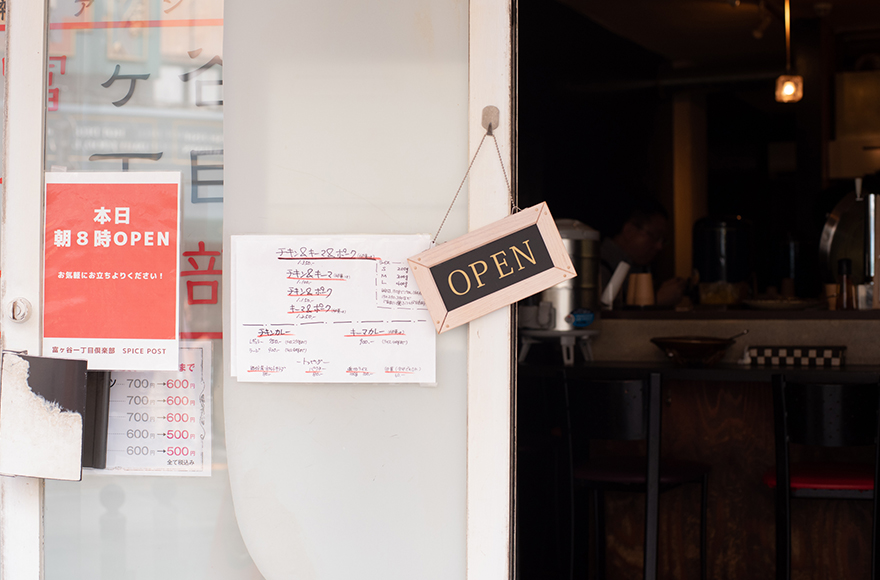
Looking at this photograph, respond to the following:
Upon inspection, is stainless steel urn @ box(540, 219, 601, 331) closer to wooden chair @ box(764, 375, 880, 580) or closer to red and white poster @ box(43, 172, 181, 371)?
wooden chair @ box(764, 375, 880, 580)

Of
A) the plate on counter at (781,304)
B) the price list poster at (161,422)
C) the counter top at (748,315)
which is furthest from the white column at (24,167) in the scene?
the plate on counter at (781,304)

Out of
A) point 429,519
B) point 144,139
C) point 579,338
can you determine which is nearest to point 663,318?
point 579,338

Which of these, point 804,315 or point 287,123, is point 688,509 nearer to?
point 804,315

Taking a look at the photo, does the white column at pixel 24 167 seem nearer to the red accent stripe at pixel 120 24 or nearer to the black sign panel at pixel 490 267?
the red accent stripe at pixel 120 24

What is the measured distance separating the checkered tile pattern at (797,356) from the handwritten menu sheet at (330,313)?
2.26m

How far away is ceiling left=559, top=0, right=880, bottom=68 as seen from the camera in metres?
5.53

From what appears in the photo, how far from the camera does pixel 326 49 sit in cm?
128

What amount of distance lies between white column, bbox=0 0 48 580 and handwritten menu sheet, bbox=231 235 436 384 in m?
0.40

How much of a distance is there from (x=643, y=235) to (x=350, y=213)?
3606 millimetres

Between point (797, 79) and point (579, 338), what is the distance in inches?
122

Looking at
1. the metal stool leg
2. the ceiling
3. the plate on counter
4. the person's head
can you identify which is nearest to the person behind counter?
the person's head

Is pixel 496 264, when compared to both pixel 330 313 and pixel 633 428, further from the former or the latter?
pixel 633 428

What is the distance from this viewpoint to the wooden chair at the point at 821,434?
243 centimetres

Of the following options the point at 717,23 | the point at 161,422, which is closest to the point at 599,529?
the point at 161,422
